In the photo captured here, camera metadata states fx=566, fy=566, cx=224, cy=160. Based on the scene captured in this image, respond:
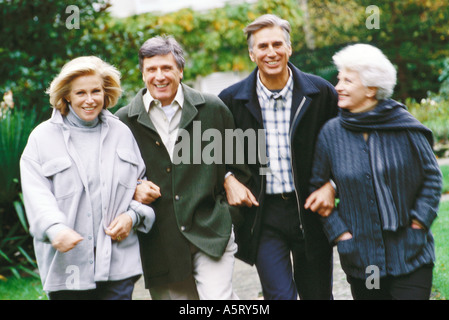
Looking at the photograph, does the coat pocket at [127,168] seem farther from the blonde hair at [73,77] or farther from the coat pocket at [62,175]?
the blonde hair at [73,77]

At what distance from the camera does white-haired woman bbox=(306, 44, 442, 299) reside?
3.07 metres

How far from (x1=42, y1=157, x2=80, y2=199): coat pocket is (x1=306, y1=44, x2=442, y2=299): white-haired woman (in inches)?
58.1

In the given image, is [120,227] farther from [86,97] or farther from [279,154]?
[279,154]

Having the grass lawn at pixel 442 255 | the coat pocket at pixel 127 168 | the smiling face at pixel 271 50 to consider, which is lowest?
the grass lawn at pixel 442 255

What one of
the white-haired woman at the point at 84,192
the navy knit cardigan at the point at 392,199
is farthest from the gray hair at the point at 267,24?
the white-haired woman at the point at 84,192

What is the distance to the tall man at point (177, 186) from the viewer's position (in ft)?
11.3

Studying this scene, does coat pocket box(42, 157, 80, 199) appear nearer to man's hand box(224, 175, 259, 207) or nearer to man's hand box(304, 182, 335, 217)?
man's hand box(224, 175, 259, 207)

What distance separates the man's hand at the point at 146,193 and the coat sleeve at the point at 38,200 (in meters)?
0.48

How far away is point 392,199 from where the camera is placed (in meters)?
3.10

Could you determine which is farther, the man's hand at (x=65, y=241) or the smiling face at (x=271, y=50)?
the smiling face at (x=271, y=50)

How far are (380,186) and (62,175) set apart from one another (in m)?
1.73
